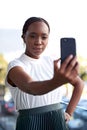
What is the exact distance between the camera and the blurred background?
218cm

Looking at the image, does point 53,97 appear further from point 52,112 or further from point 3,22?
point 3,22

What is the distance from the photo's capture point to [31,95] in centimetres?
102

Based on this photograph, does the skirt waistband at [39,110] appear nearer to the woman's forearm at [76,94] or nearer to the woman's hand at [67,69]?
the woman's forearm at [76,94]

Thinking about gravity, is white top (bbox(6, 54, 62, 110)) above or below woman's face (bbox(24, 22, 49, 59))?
below

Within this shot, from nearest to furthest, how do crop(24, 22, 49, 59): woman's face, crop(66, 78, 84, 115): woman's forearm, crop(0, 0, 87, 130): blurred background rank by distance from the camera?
crop(24, 22, 49, 59): woman's face, crop(66, 78, 84, 115): woman's forearm, crop(0, 0, 87, 130): blurred background

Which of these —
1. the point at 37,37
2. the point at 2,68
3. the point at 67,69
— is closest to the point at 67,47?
the point at 67,69

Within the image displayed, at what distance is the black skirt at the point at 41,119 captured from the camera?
3.43ft

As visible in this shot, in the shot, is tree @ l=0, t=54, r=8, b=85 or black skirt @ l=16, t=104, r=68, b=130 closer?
black skirt @ l=16, t=104, r=68, b=130

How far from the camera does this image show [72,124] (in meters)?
2.29

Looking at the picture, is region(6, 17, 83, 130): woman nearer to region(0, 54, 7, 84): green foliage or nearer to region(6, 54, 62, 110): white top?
region(6, 54, 62, 110): white top

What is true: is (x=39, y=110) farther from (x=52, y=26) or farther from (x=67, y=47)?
(x=52, y=26)

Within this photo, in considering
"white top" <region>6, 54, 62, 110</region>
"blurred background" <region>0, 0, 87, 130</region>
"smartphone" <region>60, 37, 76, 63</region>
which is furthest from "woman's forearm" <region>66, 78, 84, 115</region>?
"blurred background" <region>0, 0, 87, 130</region>

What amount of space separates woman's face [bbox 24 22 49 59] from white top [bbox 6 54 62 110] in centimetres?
5

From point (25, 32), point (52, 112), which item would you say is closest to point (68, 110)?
point (52, 112)
